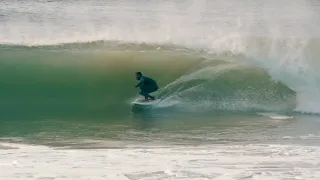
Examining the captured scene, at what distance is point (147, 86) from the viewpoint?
39.8 ft

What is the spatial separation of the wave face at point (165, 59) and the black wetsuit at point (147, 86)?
573 mm

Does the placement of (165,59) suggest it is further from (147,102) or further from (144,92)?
(147,102)

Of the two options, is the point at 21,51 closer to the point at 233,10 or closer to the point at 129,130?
the point at 129,130

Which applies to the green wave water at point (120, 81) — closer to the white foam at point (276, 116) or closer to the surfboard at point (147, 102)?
the surfboard at point (147, 102)

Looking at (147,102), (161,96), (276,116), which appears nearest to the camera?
(276,116)

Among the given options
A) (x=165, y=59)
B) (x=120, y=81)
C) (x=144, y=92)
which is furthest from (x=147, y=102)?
(x=165, y=59)

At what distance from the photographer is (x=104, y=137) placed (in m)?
9.80

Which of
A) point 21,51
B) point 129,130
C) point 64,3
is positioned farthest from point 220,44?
point 64,3

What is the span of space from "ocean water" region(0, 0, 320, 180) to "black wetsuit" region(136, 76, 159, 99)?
0.35m

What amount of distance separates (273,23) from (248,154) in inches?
589

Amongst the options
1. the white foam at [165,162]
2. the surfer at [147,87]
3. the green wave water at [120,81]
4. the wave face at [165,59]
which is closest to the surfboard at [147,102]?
the surfer at [147,87]

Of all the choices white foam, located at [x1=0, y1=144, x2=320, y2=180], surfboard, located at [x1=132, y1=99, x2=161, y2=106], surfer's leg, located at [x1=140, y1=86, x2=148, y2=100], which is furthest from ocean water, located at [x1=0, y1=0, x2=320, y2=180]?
surfer's leg, located at [x1=140, y1=86, x2=148, y2=100]

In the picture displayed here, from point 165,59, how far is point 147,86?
11.0 ft

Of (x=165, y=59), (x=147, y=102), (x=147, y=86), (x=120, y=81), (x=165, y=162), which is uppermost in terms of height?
(x=165, y=59)
